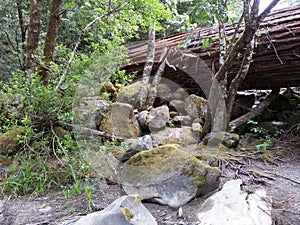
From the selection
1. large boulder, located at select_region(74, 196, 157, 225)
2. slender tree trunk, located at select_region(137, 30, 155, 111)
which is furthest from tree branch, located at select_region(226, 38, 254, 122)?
large boulder, located at select_region(74, 196, 157, 225)

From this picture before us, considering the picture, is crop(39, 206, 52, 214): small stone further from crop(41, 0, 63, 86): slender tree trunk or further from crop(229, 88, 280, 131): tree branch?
crop(229, 88, 280, 131): tree branch

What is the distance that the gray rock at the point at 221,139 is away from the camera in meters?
3.14

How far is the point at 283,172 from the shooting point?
8.31 ft

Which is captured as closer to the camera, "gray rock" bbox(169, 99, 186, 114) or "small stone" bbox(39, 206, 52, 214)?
"small stone" bbox(39, 206, 52, 214)

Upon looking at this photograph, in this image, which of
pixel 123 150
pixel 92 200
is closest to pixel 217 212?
pixel 92 200

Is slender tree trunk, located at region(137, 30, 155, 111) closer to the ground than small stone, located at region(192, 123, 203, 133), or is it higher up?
higher up

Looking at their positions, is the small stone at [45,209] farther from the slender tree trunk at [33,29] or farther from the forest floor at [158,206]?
the slender tree trunk at [33,29]

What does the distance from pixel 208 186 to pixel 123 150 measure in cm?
103

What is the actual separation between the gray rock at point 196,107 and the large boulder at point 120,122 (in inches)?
37.2

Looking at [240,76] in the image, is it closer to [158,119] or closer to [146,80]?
[158,119]

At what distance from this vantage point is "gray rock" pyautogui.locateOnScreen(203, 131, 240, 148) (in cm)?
314

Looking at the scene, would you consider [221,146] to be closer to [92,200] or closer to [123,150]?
[123,150]

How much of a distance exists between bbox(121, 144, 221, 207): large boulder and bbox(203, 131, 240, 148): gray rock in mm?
1143

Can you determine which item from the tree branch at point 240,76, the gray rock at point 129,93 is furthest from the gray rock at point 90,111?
the tree branch at point 240,76
